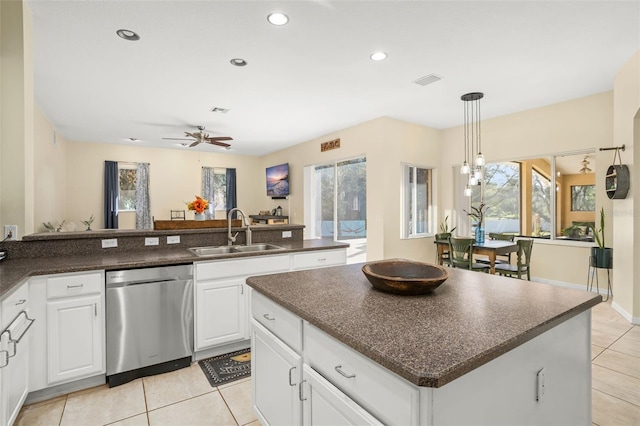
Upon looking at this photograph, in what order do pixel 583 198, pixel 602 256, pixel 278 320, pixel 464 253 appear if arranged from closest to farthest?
pixel 278 320 < pixel 602 256 < pixel 464 253 < pixel 583 198

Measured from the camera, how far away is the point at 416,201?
5977 mm

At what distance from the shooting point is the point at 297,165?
297 inches

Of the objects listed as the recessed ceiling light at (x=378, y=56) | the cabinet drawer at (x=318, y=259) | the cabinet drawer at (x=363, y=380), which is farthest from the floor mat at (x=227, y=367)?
the recessed ceiling light at (x=378, y=56)

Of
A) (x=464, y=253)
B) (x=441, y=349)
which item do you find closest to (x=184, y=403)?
(x=441, y=349)

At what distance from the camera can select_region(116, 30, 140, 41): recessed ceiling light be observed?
274 centimetres

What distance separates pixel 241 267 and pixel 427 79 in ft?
9.90

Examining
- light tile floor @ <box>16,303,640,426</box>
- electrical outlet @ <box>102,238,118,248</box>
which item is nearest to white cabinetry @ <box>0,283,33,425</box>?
light tile floor @ <box>16,303,640,426</box>

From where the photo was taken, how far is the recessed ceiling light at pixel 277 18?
2.53 metres

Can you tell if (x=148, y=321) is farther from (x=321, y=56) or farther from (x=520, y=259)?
(x=520, y=259)

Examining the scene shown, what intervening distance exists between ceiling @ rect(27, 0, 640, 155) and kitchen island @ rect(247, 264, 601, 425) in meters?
2.20

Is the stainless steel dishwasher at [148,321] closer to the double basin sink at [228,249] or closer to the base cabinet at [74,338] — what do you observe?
the base cabinet at [74,338]

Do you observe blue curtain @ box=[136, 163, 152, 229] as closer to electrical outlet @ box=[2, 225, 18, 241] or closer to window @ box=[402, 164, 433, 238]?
electrical outlet @ box=[2, 225, 18, 241]

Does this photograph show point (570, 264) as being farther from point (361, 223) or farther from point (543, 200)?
point (361, 223)

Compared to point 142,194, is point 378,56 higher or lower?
higher
